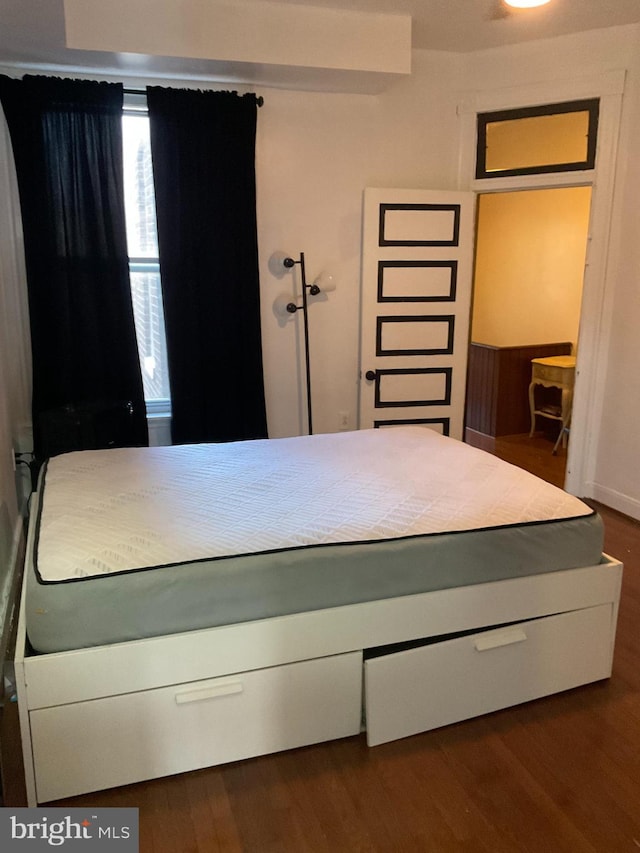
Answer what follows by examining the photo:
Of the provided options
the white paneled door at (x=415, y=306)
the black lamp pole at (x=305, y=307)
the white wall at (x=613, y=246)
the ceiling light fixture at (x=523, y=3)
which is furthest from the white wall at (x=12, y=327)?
the white wall at (x=613, y=246)

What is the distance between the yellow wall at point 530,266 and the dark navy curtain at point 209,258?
9.00 ft

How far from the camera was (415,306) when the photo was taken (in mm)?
4066

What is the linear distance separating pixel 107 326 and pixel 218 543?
213 centimetres

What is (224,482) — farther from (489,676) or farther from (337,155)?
(337,155)

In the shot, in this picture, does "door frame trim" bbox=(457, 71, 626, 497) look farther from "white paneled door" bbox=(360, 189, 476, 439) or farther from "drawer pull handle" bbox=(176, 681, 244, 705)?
"drawer pull handle" bbox=(176, 681, 244, 705)

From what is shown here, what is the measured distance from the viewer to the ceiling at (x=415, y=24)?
299 cm

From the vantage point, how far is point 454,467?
2580mm

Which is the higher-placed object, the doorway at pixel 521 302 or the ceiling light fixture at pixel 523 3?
the ceiling light fixture at pixel 523 3

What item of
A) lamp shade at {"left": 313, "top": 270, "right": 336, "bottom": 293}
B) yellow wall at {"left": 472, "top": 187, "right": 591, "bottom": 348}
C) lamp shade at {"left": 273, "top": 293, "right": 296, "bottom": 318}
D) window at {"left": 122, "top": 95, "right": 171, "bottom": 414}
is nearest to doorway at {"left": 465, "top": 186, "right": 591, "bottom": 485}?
yellow wall at {"left": 472, "top": 187, "right": 591, "bottom": 348}

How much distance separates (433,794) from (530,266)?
4.84 metres

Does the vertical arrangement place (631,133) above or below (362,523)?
above

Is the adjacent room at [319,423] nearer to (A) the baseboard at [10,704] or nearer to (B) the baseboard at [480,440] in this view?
(A) the baseboard at [10,704]

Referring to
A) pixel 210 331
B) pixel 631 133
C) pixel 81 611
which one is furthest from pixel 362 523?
pixel 631 133

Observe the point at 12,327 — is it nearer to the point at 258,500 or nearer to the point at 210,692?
the point at 258,500
